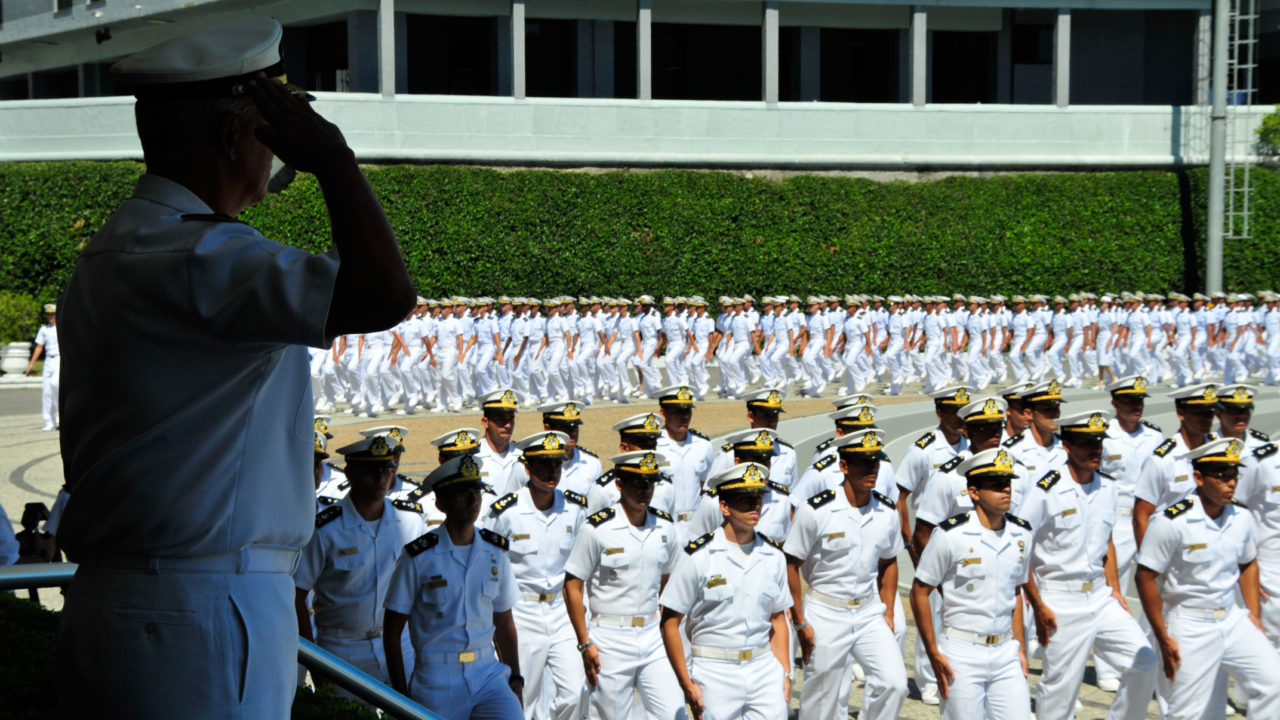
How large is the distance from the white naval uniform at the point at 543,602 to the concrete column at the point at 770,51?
2638 centimetres

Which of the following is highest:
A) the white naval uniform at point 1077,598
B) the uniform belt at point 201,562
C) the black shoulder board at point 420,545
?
the uniform belt at point 201,562

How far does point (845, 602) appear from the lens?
8.11 meters

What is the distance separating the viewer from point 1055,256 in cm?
3434

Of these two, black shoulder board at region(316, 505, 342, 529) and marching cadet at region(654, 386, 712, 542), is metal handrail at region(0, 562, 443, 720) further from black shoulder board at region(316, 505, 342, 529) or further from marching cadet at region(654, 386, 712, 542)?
marching cadet at region(654, 386, 712, 542)

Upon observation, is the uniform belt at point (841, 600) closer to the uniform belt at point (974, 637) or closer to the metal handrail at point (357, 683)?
the uniform belt at point (974, 637)

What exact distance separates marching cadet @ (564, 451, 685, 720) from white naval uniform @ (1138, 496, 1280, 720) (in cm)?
295

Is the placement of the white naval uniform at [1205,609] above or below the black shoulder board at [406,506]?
below

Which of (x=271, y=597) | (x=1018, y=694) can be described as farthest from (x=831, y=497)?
(x=271, y=597)

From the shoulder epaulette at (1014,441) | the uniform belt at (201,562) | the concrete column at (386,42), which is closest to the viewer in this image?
the uniform belt at (201,562)

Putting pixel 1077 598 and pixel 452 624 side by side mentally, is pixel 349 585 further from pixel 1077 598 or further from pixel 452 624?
pixel 1077 598

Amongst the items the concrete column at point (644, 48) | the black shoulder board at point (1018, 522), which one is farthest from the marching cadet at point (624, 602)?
the concrete column at point (644, 48)

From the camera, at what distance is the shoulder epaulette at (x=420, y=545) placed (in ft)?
21.4

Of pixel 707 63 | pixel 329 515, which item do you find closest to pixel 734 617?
pixel 329 515

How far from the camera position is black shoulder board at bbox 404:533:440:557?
6.54 m
